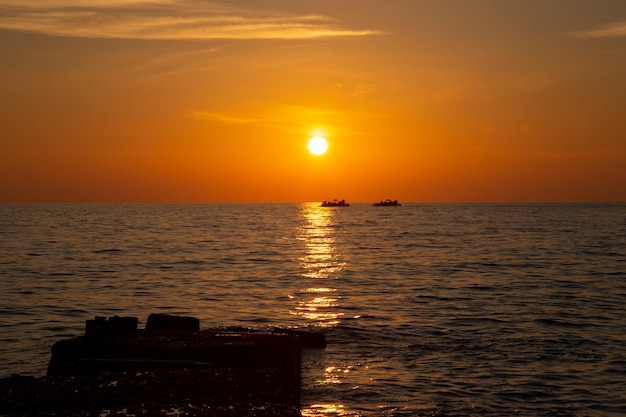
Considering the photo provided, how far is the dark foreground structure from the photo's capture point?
12.4m

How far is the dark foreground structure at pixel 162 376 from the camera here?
12.4 meters

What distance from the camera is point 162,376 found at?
14.3 metres

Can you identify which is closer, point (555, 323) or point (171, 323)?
point (171, 323)

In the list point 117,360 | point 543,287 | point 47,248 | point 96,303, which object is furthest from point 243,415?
point 47,248

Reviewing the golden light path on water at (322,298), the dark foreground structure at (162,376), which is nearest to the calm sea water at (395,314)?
the golden light path on water at (322,298)

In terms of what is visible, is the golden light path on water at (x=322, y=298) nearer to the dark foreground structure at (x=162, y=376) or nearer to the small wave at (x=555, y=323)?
the dark foreground structure at (x=162, y=376)

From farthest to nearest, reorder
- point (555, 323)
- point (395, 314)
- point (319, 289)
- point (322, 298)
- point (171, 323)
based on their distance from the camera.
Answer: point (319, 289) → point (322, 298) → point (395, 314) → point (555, 323) → point (171, 323)

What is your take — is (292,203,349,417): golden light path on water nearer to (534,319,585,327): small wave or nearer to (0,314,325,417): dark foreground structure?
(0,314,325,417): dark foreground structure

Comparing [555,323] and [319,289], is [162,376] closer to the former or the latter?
[555,323]

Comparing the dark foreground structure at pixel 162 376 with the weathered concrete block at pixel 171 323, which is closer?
the dark foreground structure at pixel 162 376

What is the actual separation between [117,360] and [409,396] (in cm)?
691

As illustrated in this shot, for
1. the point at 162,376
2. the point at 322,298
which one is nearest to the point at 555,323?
the point at 322,298

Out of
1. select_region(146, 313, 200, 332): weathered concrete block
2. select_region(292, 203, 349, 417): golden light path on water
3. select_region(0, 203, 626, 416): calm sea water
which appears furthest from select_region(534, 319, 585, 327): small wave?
select_region(146, 313, 200, 332): weathered concrete block

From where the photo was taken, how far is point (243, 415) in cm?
1202
